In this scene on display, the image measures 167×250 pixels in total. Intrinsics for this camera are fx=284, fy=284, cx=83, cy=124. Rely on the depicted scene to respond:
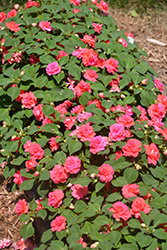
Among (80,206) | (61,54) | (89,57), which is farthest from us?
(61,54)

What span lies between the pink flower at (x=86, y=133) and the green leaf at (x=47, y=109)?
0.35 m

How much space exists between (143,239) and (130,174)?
476 mm

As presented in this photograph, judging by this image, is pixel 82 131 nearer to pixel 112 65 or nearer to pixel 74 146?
pixel 74 146

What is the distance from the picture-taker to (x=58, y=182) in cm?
227

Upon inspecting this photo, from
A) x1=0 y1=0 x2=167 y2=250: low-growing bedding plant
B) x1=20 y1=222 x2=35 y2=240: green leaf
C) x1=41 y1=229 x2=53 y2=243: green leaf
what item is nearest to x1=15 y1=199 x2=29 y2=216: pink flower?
x1=0 y1=0 x2=167 y2=250: low-growing bedding plant

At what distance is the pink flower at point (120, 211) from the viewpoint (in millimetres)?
1987

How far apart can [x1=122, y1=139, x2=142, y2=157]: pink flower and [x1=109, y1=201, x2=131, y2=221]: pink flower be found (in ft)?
1.25

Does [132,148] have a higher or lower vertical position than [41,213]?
higher

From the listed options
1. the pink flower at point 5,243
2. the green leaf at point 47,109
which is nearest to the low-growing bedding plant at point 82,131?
the green leaf at point 47,109

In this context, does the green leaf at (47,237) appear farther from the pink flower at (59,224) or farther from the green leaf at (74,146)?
the green leaf at (74,146)

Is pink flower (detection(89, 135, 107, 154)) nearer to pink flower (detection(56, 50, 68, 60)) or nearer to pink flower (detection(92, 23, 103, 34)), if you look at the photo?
pink flower (detection(56, 50, 68, 60))

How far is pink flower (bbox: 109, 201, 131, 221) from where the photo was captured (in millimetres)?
1987

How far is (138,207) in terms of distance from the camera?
201 centimetres

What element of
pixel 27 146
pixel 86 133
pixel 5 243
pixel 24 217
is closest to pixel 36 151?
pixel 27 146
